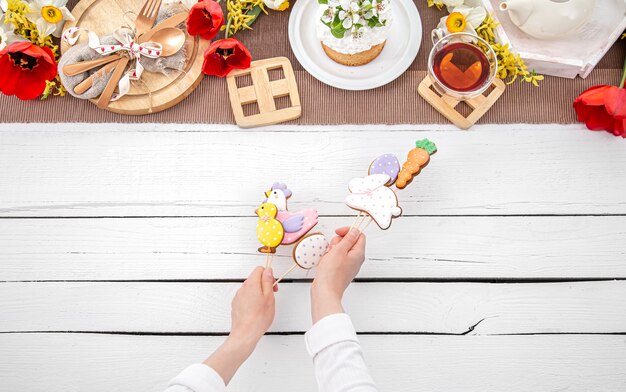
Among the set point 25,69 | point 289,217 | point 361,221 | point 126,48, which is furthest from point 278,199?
point 25,69

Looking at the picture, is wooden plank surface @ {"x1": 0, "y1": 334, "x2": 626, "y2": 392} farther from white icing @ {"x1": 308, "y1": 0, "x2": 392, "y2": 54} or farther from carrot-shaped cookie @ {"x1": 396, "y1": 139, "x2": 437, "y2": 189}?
white icing @ {"x1": 308, "y1": 0, "x2": 392, "y2": 54}

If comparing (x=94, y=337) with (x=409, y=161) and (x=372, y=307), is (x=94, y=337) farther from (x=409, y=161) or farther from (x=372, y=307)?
(x=409, y=161)

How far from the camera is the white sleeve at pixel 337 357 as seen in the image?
693 mm

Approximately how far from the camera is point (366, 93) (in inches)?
34.8

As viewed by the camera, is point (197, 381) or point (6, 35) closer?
point (197, 381)

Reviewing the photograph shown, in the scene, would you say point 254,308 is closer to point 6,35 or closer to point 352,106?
point 352,106

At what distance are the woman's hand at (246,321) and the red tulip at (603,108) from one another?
581mm

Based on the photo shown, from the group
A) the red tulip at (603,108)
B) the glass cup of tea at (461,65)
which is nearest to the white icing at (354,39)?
the glass cup of tea at (461,65)

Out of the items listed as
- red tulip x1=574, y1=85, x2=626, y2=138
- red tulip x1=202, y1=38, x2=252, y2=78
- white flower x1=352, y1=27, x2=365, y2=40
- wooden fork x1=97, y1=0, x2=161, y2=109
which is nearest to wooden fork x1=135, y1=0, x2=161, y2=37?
wooden fork x1=97, y1=0, x2=161, y2=109

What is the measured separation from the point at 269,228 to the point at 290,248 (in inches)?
3.7

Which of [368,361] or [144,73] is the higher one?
[144,73]

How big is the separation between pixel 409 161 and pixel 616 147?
15.2 inches

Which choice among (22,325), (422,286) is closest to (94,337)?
(22,325)

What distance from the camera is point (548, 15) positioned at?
0.81 m
